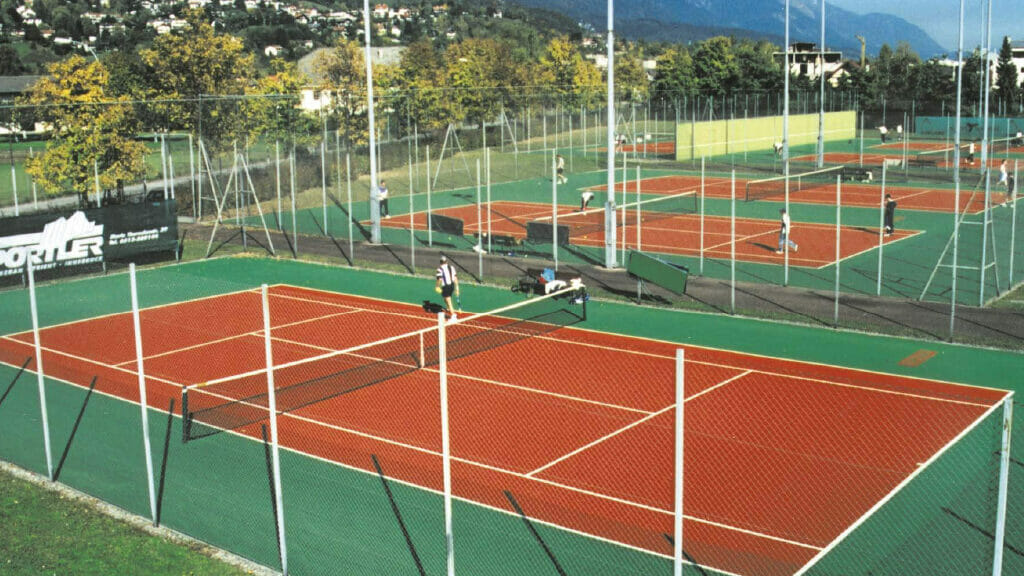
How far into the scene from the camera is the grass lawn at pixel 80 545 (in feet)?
43.4

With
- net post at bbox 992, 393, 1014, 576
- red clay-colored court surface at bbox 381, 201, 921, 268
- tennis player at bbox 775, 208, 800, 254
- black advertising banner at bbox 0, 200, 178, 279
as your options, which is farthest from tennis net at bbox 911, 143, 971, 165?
net post at bbox 992, 393, 1014, 576

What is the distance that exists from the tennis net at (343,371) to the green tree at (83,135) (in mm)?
19659

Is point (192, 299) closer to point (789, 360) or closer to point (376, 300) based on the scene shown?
point (376, 300)

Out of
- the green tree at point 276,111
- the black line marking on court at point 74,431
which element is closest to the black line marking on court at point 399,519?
the black line marking on court at point 74,431

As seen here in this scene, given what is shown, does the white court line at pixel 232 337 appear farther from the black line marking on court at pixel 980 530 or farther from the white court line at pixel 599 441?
the black line marking on court at pixel 980 530

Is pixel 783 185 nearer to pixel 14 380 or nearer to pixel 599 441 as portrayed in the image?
pixel 599 441

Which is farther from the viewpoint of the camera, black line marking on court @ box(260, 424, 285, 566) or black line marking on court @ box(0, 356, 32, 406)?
black line marking on court @ box(0, 356, 32, 406)

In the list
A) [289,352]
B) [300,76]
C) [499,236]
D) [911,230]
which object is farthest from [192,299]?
[300,76]

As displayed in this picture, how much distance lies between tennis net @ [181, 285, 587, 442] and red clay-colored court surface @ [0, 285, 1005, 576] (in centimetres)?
29

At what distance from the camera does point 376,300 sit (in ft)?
97.1

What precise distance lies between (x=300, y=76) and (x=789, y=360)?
5348 cm

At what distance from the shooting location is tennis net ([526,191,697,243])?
3506cm

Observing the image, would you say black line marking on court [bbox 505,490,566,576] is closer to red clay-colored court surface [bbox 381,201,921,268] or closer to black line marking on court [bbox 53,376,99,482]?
black line marking on court [bbox 53,376,99,482]

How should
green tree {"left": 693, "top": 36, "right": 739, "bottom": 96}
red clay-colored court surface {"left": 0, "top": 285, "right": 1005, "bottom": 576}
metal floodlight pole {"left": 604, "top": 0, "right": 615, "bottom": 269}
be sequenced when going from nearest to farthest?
red clay-colored court surface {"left": 0, "top": 285, "right": 1005, "bottom": 576} → metal floodlight pole {"left": 604, "top": 0, "right": 615, "bottom": 269} → green tree {"left": 693, "top": 36, "right": 739, "bottom": 96}
